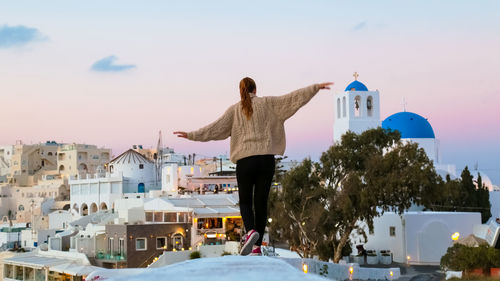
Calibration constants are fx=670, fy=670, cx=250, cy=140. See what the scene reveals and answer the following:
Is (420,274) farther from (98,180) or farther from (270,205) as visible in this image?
(98,180)

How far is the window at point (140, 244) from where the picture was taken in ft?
132

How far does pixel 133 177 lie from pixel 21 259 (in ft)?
95.8

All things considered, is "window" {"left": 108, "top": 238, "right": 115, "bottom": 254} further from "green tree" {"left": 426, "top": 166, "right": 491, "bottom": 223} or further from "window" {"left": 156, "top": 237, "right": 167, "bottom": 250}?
"green tree" {"left": 426, "top": 166, "right": 491, "bottom": 223}

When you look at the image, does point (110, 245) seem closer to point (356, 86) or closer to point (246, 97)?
point (356, 86)

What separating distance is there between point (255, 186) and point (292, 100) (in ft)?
3.60

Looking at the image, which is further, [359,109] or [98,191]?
[98,191]

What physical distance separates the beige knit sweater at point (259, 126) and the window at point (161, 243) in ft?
112

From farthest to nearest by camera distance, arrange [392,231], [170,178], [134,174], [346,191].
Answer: [134,174] → [170,178] → [392,231] → [346,191]

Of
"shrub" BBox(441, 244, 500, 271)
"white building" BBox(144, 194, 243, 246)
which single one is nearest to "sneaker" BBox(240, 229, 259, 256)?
"shrub" BBox(441, 244, 500, 271)

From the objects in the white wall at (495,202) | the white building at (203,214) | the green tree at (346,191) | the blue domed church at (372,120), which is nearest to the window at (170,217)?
the white building at (203,214)

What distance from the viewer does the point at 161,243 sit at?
4141 cm

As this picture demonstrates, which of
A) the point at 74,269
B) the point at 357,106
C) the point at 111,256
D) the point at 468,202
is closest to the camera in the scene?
the point at 74,269

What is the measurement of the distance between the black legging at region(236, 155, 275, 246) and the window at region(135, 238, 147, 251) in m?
33.6

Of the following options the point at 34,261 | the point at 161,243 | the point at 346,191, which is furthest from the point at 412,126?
the point at 34,261
